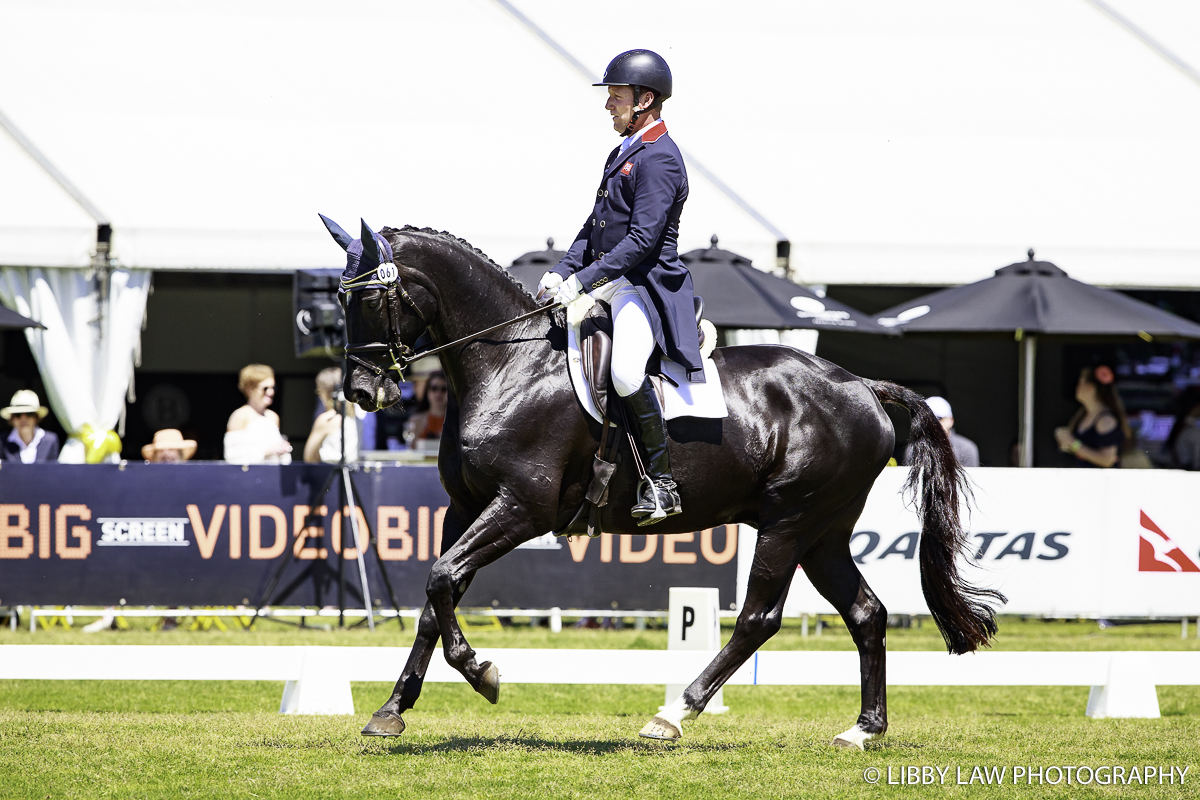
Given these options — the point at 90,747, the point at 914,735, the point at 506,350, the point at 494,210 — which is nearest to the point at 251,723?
the point at 90,747

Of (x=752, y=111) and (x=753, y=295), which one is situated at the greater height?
(x=752, y=111)

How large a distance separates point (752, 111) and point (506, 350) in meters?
8.26

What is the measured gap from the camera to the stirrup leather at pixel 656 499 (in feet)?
17.6

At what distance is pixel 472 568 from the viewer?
5156mm

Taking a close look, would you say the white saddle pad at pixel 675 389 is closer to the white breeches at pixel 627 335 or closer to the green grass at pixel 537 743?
the white breeches at pixel 627 335

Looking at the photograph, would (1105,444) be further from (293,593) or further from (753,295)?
(293,593)

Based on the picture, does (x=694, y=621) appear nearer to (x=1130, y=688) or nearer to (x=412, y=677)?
(x=1130, y=688)

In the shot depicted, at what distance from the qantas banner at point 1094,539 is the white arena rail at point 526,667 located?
285 cm

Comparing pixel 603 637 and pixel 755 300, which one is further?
pixel 755 300

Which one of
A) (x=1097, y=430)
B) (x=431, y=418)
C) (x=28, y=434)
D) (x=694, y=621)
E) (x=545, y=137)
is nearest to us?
(x=694, y=621)

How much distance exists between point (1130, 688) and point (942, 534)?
1833 mm

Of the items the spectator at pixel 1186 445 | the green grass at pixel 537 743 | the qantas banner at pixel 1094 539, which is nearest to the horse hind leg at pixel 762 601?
the green grass at pixel 537 743

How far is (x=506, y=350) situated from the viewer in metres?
5.46

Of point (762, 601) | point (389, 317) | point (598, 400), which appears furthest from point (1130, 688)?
point (389, 317)
